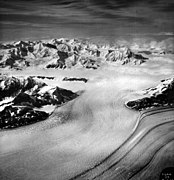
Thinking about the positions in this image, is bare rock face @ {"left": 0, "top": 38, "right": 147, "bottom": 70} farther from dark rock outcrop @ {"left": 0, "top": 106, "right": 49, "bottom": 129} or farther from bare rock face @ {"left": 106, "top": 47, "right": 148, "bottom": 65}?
dark rock outcrop @ {"left": 0, "top": 106, "right": 49, "bottom": 129}

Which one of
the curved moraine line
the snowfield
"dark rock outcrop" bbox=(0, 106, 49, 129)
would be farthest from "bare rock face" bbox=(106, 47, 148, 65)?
"dark rock outcrop" bbox=(0, 106, 49, 129)

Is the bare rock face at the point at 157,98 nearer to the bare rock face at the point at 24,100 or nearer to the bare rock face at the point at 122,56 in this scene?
the bare rock face at the point at 24,100

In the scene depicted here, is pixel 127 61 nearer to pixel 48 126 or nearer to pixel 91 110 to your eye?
pixel 91 110

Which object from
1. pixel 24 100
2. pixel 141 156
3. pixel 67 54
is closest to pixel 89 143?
pixel 141 156

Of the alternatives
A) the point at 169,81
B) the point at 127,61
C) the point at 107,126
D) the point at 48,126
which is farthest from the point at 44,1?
the point at 127,61

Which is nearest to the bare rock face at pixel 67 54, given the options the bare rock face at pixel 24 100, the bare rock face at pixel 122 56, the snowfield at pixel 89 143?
the bare rock face at pixel 122 56

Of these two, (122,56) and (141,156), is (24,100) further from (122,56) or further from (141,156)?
(122,56)
